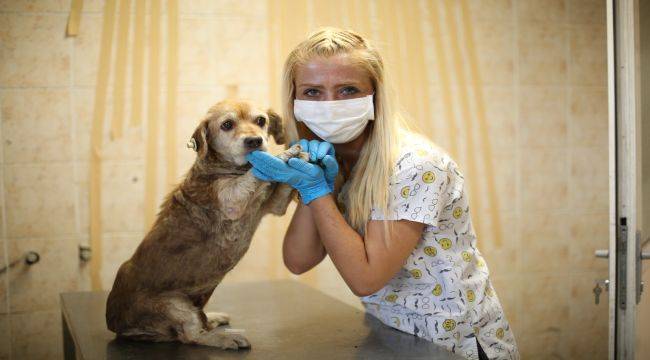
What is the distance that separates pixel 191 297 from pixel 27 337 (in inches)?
62.4

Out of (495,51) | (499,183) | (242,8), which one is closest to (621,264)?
(499,183)

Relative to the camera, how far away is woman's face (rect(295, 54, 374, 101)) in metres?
1.61

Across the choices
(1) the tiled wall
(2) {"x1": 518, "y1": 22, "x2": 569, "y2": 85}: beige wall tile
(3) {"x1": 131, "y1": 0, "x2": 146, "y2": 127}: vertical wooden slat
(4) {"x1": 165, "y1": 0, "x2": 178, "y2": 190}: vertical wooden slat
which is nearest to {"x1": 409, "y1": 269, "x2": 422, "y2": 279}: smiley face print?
(1) the tiled wall

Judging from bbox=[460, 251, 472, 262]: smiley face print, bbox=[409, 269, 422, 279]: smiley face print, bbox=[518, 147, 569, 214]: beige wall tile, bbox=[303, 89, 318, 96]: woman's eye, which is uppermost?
bbox=[303, 89, 318, 96]: woman's eye

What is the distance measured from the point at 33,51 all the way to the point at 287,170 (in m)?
1.79

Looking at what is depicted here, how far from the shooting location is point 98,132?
2.83 meters

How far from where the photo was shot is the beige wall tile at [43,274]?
2779 mm

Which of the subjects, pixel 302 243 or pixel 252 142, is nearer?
pixel 252 142

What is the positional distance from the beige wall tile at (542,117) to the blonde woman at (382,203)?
189cm

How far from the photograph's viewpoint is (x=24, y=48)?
2756mm

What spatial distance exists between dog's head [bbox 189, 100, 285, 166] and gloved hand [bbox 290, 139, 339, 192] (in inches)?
4.5

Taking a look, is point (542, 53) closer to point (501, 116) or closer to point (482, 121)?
point (501, 116)

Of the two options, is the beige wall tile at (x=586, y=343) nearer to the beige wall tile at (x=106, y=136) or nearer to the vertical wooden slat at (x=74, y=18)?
the beige wall tile at (x=106, y=136)

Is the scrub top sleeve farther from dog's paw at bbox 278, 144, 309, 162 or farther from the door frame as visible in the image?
the door frame
